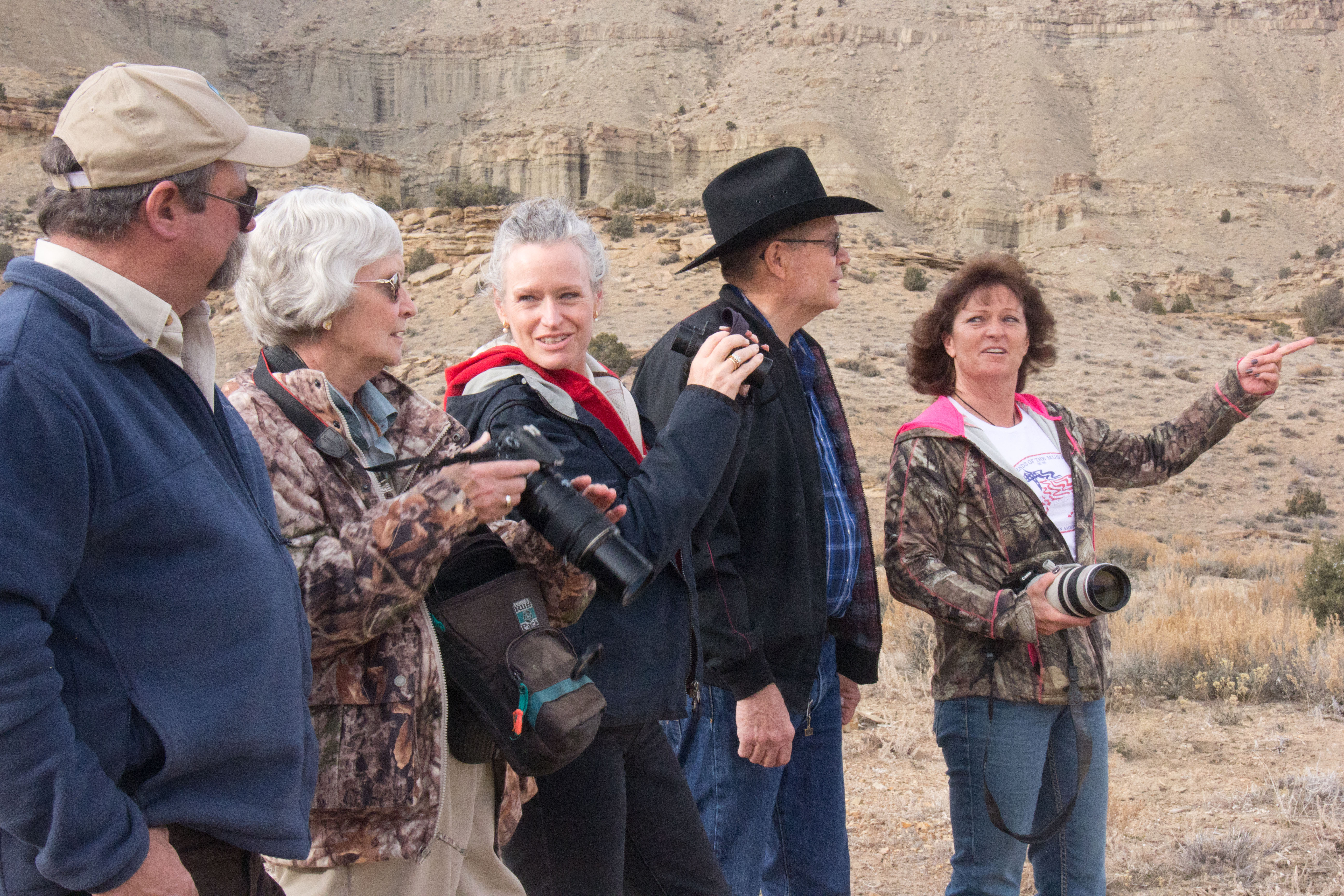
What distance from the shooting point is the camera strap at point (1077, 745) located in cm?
272

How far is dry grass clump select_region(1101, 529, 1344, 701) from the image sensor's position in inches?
216

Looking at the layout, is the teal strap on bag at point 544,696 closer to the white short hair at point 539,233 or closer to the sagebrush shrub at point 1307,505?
the white short hair at point 539,233

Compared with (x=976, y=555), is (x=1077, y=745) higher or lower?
lower

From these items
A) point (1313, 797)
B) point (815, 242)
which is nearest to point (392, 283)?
point (815, 242)

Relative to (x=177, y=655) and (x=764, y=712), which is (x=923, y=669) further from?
(x=177, y=655)

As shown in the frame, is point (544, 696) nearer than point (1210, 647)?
Yes

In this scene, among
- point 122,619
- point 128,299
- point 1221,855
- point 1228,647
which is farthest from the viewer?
point 1228,647

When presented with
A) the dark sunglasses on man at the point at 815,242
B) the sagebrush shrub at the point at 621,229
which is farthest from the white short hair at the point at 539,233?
the sagebrush shrub at the point at 621,229

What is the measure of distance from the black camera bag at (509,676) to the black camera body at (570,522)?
178 millimetres

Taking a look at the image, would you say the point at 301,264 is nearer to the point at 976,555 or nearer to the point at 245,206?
the point at 245,206

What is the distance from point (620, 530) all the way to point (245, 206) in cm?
95

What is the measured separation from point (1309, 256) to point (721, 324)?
4846 centimetres

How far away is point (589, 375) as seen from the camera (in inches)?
99.5

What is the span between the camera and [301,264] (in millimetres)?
2061
